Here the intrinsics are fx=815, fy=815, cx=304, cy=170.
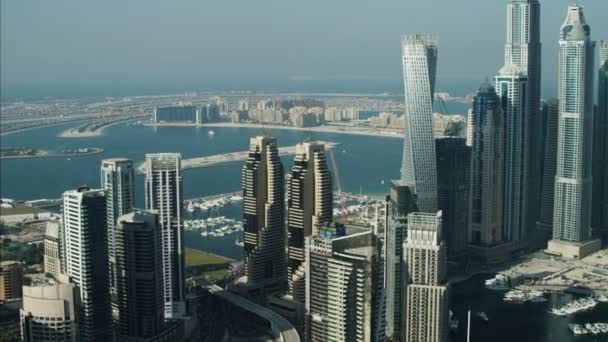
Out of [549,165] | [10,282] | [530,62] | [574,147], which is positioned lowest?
[10,282]

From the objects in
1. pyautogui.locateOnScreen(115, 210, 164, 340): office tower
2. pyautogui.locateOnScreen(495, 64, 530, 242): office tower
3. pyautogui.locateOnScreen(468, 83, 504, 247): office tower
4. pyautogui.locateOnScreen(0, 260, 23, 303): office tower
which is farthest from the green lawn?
pyautogui.locateOnScreen(495, 64, 530, 242): office tower

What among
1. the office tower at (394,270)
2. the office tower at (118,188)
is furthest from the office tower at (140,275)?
the office tower at (394,270)

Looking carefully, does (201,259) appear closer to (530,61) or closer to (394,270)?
(394,270)

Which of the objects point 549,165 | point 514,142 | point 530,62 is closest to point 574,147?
point 514,142

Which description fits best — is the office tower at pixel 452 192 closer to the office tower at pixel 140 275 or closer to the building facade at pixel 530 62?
the building facade at pixel 530 62

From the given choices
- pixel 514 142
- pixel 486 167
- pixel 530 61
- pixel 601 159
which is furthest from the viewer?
pixel 530 61

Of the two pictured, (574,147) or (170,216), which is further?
(574,147)

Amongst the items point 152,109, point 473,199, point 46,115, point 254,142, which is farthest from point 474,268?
point 152,109
